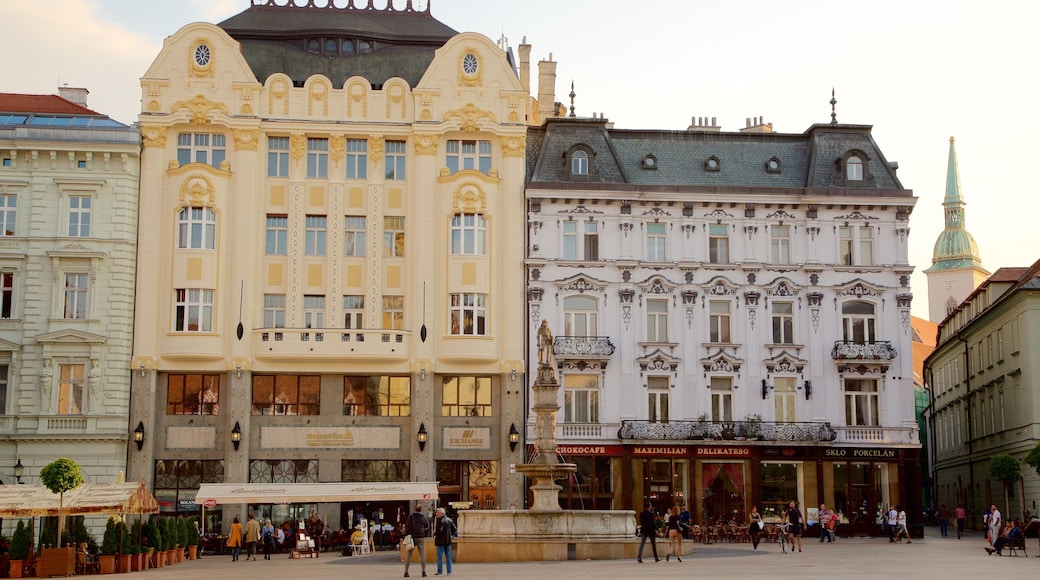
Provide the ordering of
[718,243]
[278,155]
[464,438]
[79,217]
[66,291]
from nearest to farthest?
1. [66,291]
2. [79,217]
3. [464,438]
4. [278,155]
5. [718,243]

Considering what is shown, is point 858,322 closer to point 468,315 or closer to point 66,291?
point 468,315

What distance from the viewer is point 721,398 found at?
63.2 meters

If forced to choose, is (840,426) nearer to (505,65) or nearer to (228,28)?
(505,65)

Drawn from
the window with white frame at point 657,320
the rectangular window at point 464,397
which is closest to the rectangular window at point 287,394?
the rectangular window at point 464,397

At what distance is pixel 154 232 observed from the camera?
61250 mm

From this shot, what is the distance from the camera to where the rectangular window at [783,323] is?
63.8m

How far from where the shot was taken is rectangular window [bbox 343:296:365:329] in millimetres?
61844

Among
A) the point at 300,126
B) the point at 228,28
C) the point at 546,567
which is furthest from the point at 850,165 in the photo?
the point at 546,567

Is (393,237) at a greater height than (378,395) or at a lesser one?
greater

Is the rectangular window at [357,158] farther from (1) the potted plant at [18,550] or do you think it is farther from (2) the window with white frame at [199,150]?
(1) the potted plant at [18,550]

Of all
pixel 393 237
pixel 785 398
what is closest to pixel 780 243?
pixel 785 398

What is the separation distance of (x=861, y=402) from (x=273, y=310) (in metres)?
27.9

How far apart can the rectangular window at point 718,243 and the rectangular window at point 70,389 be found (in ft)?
96.4

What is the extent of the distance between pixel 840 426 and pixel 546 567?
29.7 m
